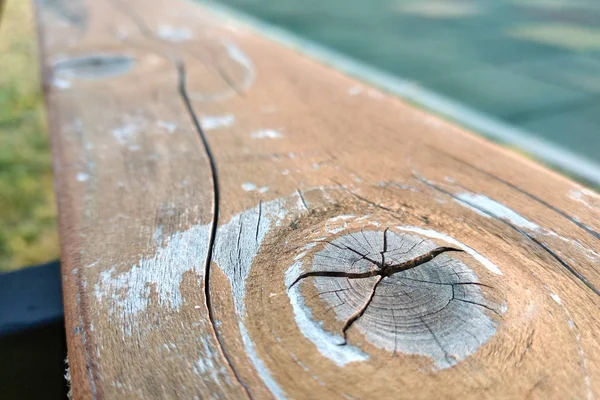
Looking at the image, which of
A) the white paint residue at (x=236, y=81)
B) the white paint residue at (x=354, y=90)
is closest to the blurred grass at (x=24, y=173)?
the white paint residue at (x=236, y=81)

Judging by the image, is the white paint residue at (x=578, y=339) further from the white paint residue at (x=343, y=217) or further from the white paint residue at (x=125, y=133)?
the white paint residue at (x=125, y=133)

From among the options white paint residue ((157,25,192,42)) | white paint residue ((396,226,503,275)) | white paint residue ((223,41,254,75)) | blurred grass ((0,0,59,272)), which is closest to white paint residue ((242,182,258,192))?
white paint residue ((396,226,503,275))

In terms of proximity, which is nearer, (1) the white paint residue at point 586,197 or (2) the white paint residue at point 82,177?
(1) the white paint residue at point 586,197

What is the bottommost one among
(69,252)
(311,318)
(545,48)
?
(545,48)

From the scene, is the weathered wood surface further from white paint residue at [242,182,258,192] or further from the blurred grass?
the blurred grass

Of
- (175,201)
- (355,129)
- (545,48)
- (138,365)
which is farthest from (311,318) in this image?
(545,48)

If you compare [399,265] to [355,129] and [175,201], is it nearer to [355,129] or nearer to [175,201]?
[175,201]

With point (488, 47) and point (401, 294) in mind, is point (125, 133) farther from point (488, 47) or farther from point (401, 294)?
point (488, 47)
